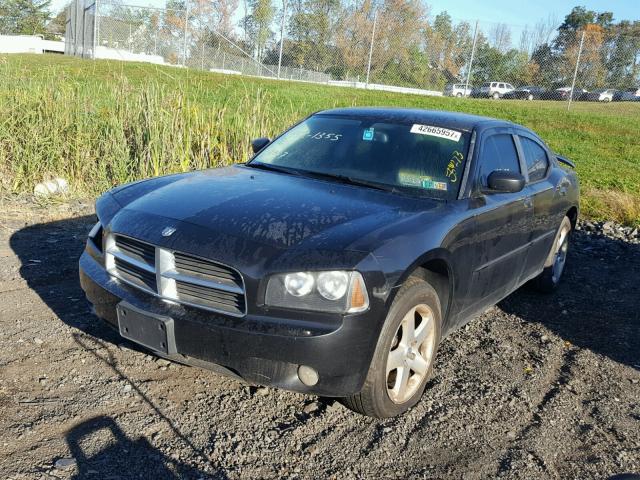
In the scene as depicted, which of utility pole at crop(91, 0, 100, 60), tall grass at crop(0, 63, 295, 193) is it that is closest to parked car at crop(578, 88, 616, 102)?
tall grass at crop(0, 63, 295, 193)

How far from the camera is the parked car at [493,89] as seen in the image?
20594 millimetres

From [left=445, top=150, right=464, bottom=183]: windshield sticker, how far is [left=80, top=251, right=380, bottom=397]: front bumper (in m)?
1.46

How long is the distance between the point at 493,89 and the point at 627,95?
4.51m

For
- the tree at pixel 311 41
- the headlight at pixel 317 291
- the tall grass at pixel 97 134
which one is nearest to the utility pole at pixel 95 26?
the tree at pixel 311 41

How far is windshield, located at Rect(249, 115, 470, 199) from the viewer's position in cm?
405

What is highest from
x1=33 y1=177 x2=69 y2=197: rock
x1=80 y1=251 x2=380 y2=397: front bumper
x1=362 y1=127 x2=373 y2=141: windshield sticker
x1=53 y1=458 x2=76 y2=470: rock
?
x1=362 y1=127 x2=373 y2=141: windshield sticker

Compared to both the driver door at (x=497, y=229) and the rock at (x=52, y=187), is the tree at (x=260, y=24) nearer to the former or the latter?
the rock at (x=52, y=187)

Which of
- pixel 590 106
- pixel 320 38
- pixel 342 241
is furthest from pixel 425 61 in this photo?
pixel 342 241

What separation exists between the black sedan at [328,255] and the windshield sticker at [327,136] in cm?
1

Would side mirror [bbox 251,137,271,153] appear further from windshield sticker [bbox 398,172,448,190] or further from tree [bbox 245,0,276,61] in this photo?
tree [bbox 245,0,276,61]

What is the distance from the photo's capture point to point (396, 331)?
10.3 ft

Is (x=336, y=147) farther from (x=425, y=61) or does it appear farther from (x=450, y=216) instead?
(x=425, y=61)

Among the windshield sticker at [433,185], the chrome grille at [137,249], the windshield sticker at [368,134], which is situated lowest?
the chrome grille at [137,249]

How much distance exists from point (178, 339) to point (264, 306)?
1.54 feet
